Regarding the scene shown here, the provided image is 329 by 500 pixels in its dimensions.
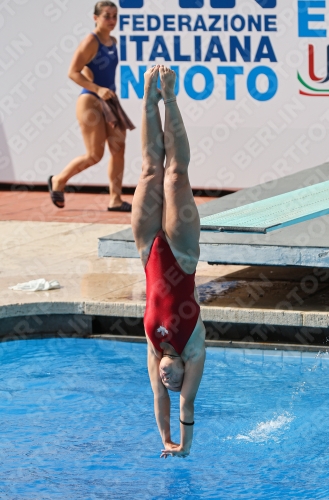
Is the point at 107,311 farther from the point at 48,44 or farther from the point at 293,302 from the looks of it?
the point at 48,44

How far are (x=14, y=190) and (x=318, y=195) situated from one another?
21.6 ft

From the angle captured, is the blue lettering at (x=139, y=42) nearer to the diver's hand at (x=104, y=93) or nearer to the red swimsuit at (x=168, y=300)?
the diver's hand at (x=104, y=93)

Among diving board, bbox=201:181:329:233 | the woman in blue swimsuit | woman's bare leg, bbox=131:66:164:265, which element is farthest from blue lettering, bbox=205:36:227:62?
woman's bare leg, bbox=131:66:164:265

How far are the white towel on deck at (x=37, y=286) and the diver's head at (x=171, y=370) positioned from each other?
11.7 feet

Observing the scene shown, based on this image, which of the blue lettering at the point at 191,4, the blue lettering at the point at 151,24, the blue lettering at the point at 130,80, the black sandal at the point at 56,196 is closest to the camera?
the black sandal at the point at 56,196

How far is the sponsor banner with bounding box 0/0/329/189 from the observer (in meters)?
12.7

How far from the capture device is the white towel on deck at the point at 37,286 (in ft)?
29.5

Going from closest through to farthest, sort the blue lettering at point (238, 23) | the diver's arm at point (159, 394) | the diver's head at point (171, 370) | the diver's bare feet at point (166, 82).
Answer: the diver's bare feet at point (166, 82) < the diver's head at point (171, 370) < the diver's arm at point (159, 394) < the blue lettering at point (238, 23)

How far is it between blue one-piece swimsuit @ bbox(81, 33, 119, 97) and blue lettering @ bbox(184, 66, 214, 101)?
130cm

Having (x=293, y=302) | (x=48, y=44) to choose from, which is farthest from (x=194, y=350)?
(x=48, y=44)

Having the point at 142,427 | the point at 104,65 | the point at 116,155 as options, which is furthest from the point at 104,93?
the point at 142,427

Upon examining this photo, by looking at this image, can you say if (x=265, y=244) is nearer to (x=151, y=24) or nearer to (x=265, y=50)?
(x=265, y=50)

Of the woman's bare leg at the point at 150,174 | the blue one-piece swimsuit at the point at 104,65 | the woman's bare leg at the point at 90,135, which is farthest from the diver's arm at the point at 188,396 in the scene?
the blue one-piece swimsuit at the point at 104,65

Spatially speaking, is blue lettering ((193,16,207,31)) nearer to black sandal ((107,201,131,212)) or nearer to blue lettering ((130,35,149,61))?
blue lettering ((130,35,149,61))
